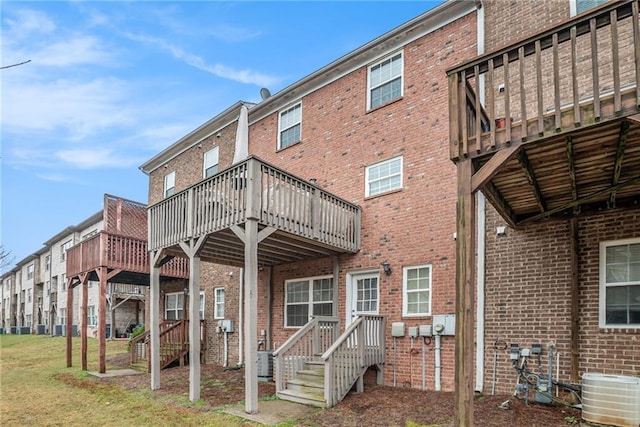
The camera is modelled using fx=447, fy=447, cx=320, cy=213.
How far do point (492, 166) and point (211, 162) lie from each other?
13.0 m

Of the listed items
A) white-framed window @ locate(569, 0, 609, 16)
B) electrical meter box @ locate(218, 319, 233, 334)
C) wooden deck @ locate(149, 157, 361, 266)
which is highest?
white-framed window @ locate(569, 0, 609, 16)

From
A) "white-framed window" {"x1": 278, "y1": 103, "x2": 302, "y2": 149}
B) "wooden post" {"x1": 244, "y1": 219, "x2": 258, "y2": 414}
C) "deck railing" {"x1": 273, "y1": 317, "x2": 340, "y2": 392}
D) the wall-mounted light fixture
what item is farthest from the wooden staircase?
the wall-mounted light fixture

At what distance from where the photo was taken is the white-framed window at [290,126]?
44.5 ft

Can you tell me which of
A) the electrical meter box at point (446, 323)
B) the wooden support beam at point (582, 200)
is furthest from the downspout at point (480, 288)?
the wooden support beam at point (582, 200)

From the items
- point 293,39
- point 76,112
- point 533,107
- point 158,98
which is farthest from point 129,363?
point 533,107

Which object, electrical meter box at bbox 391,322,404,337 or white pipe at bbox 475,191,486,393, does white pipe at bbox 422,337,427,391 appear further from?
white pipe at bbox 475,191,486,393

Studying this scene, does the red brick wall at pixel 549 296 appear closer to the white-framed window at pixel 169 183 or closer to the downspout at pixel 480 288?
the downspout at pixel 480 288

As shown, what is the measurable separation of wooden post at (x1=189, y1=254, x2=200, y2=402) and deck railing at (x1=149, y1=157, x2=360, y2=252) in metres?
0.88

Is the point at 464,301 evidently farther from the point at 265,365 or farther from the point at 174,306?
the point at 174,306

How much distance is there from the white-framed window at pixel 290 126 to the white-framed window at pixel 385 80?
271 centimetres

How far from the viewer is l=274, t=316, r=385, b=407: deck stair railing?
27.6ft

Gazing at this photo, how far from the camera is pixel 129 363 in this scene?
51.3 feet

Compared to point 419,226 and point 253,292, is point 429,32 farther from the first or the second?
point 253,292

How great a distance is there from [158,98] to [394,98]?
9420 mm
